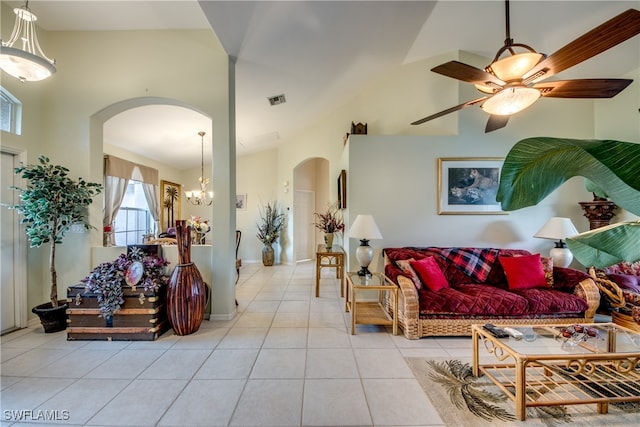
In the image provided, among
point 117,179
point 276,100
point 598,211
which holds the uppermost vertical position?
point 276,100

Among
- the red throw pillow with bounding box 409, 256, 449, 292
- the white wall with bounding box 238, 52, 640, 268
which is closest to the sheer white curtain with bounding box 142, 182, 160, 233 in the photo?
the white wall with bounding box 238, 52, 640, 268

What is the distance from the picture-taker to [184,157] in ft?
19.3

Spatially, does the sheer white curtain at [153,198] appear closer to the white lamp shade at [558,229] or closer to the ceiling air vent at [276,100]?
the ceiling air vent at [276,100]

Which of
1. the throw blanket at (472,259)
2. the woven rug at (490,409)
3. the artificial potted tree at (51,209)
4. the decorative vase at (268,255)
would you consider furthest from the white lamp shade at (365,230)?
the decorative vase at (268,255)

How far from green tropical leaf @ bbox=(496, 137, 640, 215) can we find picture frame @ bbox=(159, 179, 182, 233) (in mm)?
6888

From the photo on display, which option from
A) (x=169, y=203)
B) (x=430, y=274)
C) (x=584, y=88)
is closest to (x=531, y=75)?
(x=584, y=88)

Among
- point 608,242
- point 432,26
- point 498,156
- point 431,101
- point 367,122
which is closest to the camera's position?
point 608,242

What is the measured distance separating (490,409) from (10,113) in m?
5.22

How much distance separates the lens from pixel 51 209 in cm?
257

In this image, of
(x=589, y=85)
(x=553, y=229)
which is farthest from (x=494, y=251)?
(x=589, y=85)

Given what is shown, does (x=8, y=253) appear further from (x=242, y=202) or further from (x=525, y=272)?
(x=525, y=272)

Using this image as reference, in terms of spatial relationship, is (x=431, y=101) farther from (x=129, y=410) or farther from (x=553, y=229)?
(x=129, y=410)

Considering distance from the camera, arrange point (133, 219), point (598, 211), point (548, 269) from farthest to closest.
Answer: point (133, 219) → point (598, 211) → point (548, 269)

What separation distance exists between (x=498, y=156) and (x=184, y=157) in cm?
622
